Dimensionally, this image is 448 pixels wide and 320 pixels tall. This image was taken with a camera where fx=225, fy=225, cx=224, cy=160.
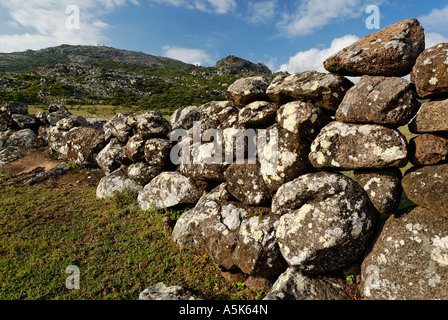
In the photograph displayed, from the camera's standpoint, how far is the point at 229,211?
812 cm

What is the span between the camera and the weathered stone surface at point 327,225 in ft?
19.0

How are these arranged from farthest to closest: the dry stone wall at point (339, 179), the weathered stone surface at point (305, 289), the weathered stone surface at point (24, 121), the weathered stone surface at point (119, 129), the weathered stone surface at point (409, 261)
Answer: the weathered stone surface at point (24, 121) → the weathered stone surface at point (119, 129) → the weathered stone surface at point (305, 289) → the dry stone wall at point (339, 179) → the weathered stone surface at point (409, 261)

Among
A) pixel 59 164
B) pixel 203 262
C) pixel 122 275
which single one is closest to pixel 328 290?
pixel 203 262

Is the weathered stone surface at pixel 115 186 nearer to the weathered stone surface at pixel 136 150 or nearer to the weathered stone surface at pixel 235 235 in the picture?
the weathered stone surface at pixel 136 150

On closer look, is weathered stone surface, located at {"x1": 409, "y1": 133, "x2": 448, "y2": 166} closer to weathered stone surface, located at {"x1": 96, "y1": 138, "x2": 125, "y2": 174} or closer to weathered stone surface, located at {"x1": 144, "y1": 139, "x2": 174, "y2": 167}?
weathered stone surface, located at {"x1": 144, "y1": 139, "x2": 174, "y2": 167}

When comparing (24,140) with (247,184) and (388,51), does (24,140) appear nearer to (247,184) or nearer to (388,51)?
(247,184)

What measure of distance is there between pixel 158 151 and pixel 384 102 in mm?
9823

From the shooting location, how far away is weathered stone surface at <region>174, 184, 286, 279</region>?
683cm

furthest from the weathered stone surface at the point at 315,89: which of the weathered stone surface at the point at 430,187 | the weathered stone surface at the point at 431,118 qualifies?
the weathered stone surface at the point at 430,187

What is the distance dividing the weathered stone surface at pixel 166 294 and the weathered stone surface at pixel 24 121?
24897 mm

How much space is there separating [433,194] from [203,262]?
671 cm

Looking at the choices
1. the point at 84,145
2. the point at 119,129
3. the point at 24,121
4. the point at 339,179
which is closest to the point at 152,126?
the point at 119,129

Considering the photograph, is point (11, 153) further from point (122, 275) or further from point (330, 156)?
point (330, 156)

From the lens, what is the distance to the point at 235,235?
7457 millimetres
